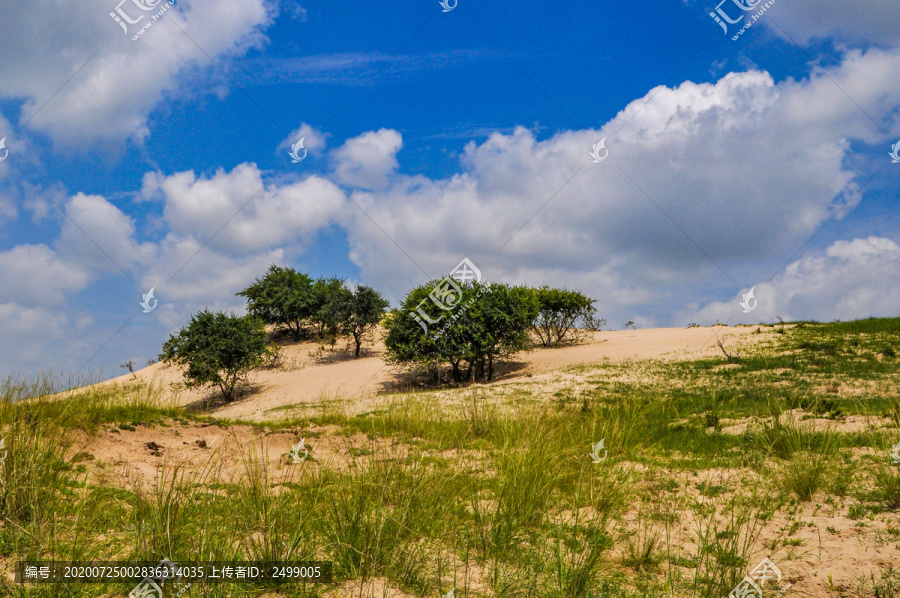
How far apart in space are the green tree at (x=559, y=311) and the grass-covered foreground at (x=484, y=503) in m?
21.7

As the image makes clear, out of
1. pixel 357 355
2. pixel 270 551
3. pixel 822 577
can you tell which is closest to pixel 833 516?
pixel 822 577

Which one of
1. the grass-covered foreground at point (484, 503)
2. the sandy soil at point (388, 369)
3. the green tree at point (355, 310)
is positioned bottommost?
the grass-covered foreground at point (484, 503)

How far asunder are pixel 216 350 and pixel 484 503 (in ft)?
76.7

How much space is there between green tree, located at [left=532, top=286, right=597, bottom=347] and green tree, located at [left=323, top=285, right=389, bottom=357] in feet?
37.3

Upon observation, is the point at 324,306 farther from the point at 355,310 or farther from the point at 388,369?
the point at 388,369

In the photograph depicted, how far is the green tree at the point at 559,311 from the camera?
32250 millimetres

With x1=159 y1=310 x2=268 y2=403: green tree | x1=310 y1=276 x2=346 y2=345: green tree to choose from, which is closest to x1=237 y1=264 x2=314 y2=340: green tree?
x1=310 y1=276 x2=346 y2=345: green tree

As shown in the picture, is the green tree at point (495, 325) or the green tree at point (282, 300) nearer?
the green tree at point (495, 325)

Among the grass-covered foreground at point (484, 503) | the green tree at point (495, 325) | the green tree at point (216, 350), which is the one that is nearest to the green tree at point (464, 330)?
the green tree at point (495, 325)

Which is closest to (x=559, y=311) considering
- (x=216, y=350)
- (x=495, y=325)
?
(x=495, y=325)

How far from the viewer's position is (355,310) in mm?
35719

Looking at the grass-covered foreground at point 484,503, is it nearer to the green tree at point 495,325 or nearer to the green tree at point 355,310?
the green tree at point 495,325

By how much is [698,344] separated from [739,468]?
68.1 ft

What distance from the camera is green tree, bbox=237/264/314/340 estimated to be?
39.7 metres
